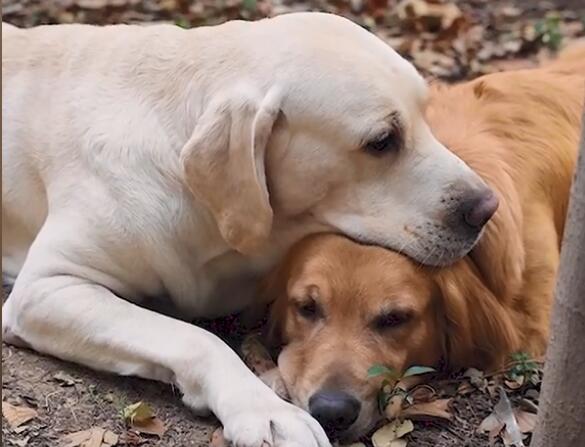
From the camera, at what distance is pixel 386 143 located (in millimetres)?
3115

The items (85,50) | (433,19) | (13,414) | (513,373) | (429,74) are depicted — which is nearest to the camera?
(13,414)

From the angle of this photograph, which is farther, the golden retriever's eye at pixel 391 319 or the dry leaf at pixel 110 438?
the golden retriever's eye at pixel 391 319

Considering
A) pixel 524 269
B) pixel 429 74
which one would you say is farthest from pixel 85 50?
pixel 429 74

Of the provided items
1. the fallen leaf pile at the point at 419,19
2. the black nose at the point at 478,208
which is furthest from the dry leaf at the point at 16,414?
→ the fallen leaf pile at the point at 419,19

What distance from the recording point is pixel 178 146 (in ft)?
10.7

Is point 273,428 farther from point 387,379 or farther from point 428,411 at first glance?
point 428,411

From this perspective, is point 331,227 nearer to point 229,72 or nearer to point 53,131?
point 229,72

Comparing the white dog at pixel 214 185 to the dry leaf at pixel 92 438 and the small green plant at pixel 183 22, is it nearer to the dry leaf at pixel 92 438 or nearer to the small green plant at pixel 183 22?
the dry leaf at pixel 92 438

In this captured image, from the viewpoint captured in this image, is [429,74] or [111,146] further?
[429,74]

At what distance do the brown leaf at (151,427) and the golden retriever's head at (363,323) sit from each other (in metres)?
0.34

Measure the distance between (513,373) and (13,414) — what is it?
4.34 ft

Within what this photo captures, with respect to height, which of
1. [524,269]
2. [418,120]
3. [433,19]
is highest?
[418,120]

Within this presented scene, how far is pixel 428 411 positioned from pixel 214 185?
792 millimetres

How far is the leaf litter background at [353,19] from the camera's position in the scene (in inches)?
119
